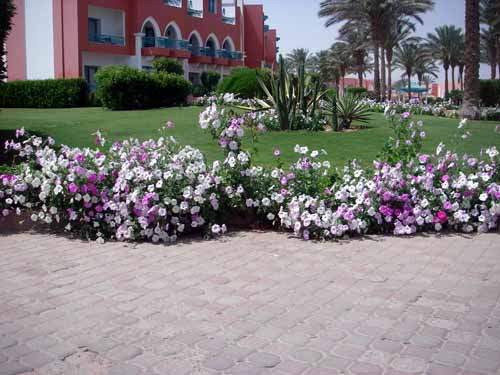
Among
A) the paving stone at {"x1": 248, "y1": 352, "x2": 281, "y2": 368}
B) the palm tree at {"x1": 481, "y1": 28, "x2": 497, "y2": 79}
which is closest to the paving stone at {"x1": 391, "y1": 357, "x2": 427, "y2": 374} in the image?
the paving stone at {"x1": 248, "y1": 352, "x2": 281, "y2": 368}

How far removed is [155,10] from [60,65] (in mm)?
8761

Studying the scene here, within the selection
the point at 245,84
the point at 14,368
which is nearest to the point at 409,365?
the point at 14,368

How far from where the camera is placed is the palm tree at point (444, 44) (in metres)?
59.8

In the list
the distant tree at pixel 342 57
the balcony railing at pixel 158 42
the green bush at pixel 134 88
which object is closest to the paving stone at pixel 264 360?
the green bush at pixel 134 88

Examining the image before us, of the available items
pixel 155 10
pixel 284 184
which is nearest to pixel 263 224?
pixel 284 184

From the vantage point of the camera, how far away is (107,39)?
38344 millimetres

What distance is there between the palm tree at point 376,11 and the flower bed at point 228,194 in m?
30.7

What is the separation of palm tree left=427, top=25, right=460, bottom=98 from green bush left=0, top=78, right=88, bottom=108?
137ft

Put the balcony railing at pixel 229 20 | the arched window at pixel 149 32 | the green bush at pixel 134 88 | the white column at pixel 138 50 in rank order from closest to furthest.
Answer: the green bush at pixel 134 88
the white column at pixel 138 50
the arched window at pixel 149 32
the balcony railing at pixel 229 20

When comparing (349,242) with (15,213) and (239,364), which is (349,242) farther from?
(15,213)

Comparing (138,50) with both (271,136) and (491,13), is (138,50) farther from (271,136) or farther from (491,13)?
(271,136)

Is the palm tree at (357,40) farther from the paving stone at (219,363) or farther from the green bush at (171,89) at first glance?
the paving stone at (219,363)

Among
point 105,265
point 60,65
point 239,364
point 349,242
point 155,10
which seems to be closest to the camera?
point 239,364

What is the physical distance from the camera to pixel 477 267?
16.8 ft
